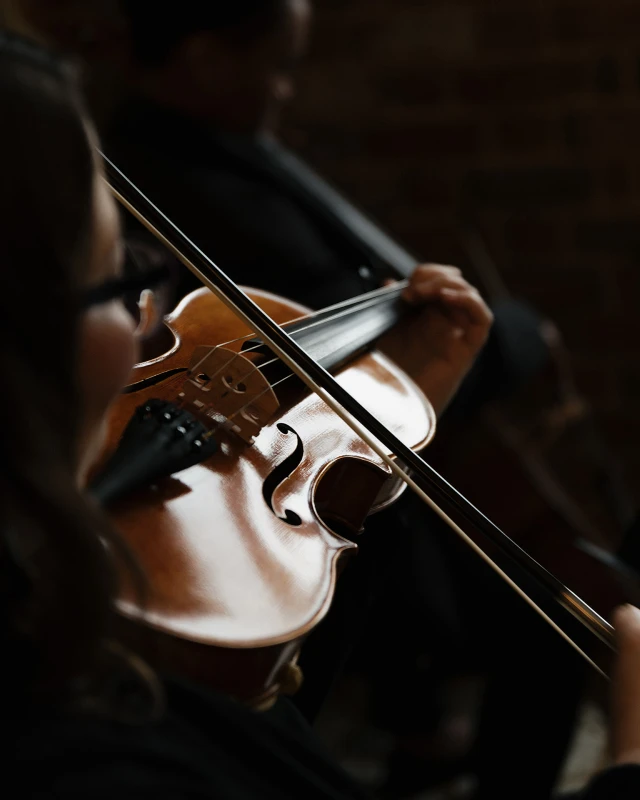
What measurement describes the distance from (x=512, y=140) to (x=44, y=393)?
1.70m

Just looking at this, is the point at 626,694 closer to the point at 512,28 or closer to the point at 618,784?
the point at 618,784

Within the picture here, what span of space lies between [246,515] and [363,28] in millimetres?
1608

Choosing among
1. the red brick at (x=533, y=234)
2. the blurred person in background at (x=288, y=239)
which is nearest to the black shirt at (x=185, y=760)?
the blurred person in background at (x=288, y=239)

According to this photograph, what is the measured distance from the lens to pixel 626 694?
21.7 inches

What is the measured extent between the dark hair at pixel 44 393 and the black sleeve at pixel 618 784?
29cm

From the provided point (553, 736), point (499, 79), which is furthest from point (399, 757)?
point (499, 79)

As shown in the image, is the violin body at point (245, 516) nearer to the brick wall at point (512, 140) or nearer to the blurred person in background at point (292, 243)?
the blurred person in background at point (292, 243)

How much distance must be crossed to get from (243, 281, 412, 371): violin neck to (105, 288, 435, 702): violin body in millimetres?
27

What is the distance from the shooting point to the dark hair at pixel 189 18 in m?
1.20

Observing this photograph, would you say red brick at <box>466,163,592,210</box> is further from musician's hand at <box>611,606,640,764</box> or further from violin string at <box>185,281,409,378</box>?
musician's hand at <box>611,606,640,764</box>

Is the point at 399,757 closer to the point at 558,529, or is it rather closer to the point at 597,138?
the point at 558,529

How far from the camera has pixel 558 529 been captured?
4.12ft

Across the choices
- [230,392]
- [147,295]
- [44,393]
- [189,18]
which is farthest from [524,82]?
[44,393]

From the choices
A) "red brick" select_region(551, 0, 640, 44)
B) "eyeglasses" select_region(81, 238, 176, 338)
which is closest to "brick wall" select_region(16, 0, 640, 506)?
"red brick" select_region(551, 0, 640, 44)
